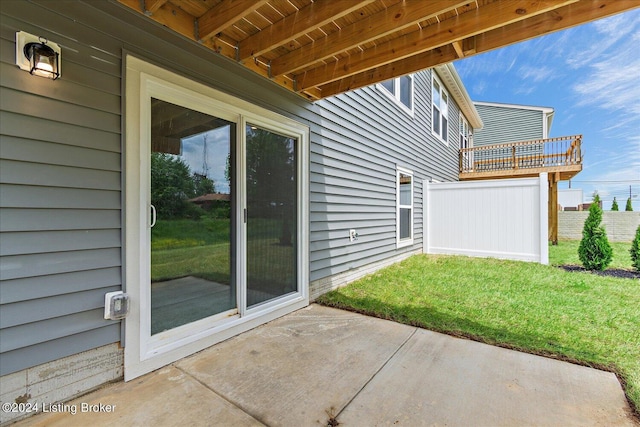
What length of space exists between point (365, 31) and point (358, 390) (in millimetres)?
2651

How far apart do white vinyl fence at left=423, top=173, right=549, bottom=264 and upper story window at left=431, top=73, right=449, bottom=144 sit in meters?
2.29

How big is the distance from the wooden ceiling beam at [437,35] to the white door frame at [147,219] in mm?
1028

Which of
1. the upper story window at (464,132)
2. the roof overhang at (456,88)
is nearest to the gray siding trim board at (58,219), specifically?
the roof overhang at (456,88)

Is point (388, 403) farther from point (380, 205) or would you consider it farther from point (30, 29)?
point (380, 205)

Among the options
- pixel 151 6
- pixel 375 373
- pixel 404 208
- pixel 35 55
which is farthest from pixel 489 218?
pixel 35 55

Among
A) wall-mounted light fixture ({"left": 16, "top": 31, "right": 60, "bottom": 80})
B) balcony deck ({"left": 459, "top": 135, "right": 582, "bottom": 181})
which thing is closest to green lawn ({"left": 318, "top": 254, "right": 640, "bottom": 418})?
wall-mounted light fixture ({"left": 16, "top": 31, "right": 60, "bottom": 80})

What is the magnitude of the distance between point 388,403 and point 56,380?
6.51 ft

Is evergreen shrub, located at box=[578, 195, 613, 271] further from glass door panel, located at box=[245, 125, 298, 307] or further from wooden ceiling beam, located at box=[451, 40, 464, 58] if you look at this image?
glass door panel, located at box=[245, 125, 298, 307]

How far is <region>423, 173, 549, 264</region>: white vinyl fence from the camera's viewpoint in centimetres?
607

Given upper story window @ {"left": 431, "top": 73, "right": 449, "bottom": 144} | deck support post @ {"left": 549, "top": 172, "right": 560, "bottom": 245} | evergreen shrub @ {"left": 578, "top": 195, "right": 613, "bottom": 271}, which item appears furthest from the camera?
deck support post @ {"left": 549, "top": 172, "right": 560, "bottom": 245}

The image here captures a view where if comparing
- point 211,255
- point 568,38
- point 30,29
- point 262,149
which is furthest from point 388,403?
point 568,38

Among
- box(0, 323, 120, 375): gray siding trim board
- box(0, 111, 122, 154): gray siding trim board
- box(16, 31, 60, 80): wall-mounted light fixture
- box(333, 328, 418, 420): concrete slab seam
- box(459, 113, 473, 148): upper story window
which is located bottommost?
box(333, 328, 418, 420): concrete slab seam

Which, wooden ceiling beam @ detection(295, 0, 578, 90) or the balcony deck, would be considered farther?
the balcony deck

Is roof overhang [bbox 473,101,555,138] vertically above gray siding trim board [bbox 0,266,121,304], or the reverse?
roof overhang [bbox 473,101,555,138]
